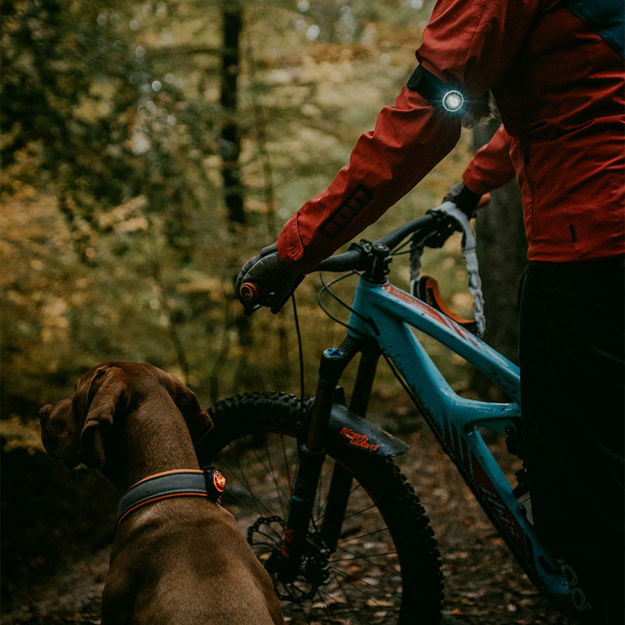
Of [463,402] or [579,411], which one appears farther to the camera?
[463,402]

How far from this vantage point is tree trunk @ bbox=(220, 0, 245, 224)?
22.6 feet

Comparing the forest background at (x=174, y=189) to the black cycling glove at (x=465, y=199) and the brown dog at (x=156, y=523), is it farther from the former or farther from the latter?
the brown dog at (x=156, y=523)

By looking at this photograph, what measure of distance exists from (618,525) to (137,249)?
224 inches

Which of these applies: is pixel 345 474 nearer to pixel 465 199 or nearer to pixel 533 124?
pixel 465 199

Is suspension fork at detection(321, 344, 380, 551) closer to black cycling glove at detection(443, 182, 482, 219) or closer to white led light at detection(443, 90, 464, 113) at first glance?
black cycling glove at detection(443, 182, 482, 219)

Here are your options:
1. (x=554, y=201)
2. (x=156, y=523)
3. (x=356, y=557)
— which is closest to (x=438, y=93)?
(x=554, y=201)

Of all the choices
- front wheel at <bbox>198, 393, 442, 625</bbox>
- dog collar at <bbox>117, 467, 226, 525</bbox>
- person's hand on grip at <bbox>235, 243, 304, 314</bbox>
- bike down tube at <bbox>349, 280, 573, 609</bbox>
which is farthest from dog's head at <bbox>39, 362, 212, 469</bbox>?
bike down tube at <bbox>349, 280, 573, 609</bbox>

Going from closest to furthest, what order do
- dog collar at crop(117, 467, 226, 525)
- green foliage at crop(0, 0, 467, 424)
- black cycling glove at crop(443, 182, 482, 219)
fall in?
dog collar at crop(117, 467, 226, 525), black cycling glove at crop(443, 182, 482, 219), green foliage at crop(0, 0, 467, 424)

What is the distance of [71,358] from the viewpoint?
19.2 feet

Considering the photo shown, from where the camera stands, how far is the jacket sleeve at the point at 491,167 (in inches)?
95.0

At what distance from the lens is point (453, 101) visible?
5.14ft

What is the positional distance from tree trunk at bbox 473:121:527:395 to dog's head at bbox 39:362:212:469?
11.2 ft

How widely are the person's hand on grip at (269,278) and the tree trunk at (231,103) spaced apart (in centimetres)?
489

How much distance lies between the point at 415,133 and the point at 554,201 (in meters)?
0.44
